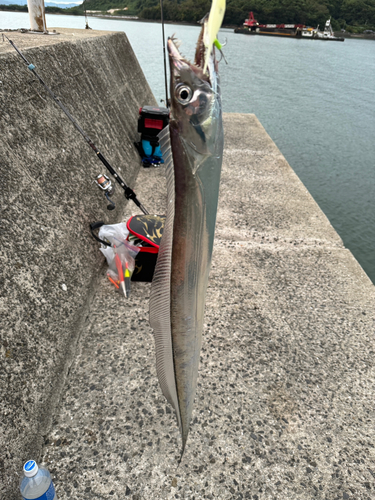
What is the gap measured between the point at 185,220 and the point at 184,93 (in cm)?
36

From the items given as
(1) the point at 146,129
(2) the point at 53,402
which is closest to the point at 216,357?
(2) the point at 53,402

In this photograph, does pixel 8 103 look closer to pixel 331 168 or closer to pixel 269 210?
pixel 269 210

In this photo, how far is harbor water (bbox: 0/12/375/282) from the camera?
286 inches

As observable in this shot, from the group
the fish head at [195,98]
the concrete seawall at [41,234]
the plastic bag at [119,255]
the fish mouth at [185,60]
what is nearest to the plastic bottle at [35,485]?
the concrete seawall at [41,234]

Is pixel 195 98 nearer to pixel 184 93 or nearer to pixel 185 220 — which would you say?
pixel 184 93

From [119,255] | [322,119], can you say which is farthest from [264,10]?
[119,255]

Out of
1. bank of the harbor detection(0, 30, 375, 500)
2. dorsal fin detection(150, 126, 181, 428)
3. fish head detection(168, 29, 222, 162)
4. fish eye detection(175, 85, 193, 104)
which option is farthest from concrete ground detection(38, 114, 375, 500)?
fish eye detection(175, 85, 193, 104)

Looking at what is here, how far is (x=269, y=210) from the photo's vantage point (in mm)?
4445

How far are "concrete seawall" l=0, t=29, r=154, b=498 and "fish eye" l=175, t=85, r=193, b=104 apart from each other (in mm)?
1563

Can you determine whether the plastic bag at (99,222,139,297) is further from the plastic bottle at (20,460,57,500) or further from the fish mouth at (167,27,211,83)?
the fish mouth at (167,27,211,83)

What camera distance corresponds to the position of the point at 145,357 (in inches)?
92.0

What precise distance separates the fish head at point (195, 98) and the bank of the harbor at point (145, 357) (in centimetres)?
153

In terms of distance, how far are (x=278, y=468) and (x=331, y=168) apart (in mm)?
8887

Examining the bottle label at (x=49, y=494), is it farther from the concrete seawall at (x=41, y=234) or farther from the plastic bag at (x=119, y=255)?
the plastic bag at (x=119, y=255)
